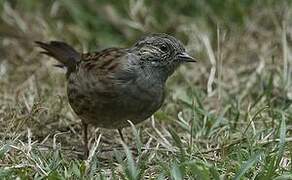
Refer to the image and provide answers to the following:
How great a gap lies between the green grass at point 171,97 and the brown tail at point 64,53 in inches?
10.6

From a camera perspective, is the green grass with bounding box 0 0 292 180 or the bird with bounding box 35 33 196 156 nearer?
the green grass with bounding box 0 0 292 180

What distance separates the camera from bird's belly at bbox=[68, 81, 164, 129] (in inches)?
192

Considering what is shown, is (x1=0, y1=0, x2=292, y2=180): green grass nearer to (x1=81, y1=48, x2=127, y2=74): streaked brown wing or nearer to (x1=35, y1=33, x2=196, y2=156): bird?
(x1=35, y1=33, x2=196, y2=156): bird

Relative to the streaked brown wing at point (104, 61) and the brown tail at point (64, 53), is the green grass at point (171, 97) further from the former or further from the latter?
the streaked brown wing at point (104, 61)

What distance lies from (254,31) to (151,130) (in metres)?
2.38

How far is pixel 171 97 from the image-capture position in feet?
20.4

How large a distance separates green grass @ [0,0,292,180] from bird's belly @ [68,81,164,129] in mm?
140

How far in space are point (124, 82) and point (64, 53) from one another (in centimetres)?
96

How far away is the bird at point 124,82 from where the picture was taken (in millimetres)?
4900

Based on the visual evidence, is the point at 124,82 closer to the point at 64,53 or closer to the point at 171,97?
the point at 64,53

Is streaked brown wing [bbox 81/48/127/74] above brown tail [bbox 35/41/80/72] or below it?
below

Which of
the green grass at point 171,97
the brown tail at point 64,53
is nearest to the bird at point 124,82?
the green grass at point 171,97

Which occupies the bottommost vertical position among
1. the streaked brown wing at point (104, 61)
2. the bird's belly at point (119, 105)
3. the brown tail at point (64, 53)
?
the bird's belly at point (119, 105)

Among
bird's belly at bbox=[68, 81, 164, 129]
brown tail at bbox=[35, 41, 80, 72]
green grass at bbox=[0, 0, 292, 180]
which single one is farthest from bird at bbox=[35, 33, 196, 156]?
brown tail at bbox=[35, 41, 80, 72]
